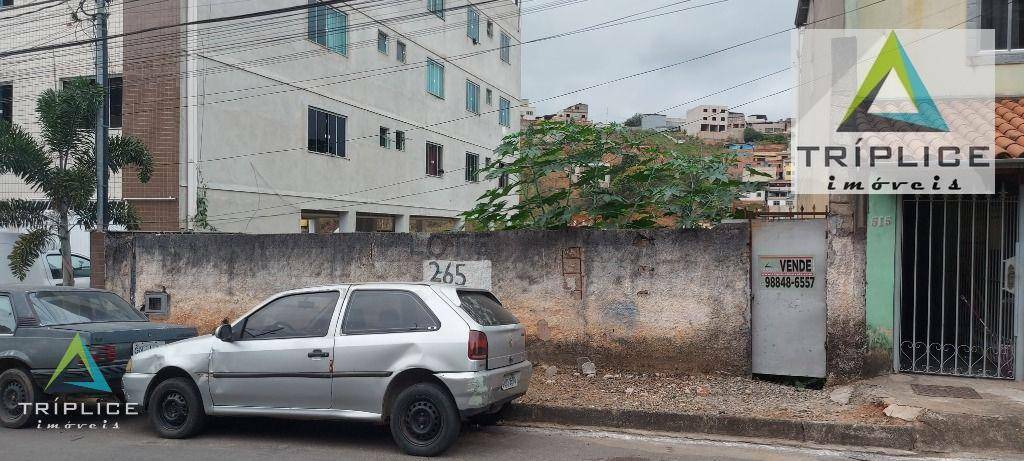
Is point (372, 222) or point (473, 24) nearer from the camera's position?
point (372, 222)

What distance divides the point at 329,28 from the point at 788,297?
15.7 meters

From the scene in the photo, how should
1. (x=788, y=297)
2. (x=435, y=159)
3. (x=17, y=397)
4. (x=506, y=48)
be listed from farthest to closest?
(x=506, y=48) < (x=435, y=159) < (x=788, y=297) < (x=17, y=397)

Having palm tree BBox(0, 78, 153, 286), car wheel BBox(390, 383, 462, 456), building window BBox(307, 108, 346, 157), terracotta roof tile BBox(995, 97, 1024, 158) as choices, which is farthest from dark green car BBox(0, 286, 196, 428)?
building window BBox(307, 108, 346, 157)

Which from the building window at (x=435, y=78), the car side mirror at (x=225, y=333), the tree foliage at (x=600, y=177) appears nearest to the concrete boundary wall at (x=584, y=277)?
the tree foliage at (x=600, y=177)

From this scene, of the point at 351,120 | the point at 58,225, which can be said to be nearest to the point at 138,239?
the point at 58,225

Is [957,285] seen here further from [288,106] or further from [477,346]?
[288,106]

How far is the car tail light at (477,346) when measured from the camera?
5770mm

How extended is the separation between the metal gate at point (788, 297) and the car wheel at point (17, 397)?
7565mm

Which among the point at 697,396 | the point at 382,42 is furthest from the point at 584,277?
the point at 382,42

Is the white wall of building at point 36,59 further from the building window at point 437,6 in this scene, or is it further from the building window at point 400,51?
the building window at point 437,6

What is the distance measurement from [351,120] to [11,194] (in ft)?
28.3

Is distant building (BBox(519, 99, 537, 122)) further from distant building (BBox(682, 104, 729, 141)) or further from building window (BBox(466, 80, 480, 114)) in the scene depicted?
distant building (BBox(682, 104, 729, 141))

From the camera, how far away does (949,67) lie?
864cm

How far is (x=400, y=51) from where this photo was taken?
23641 mm
